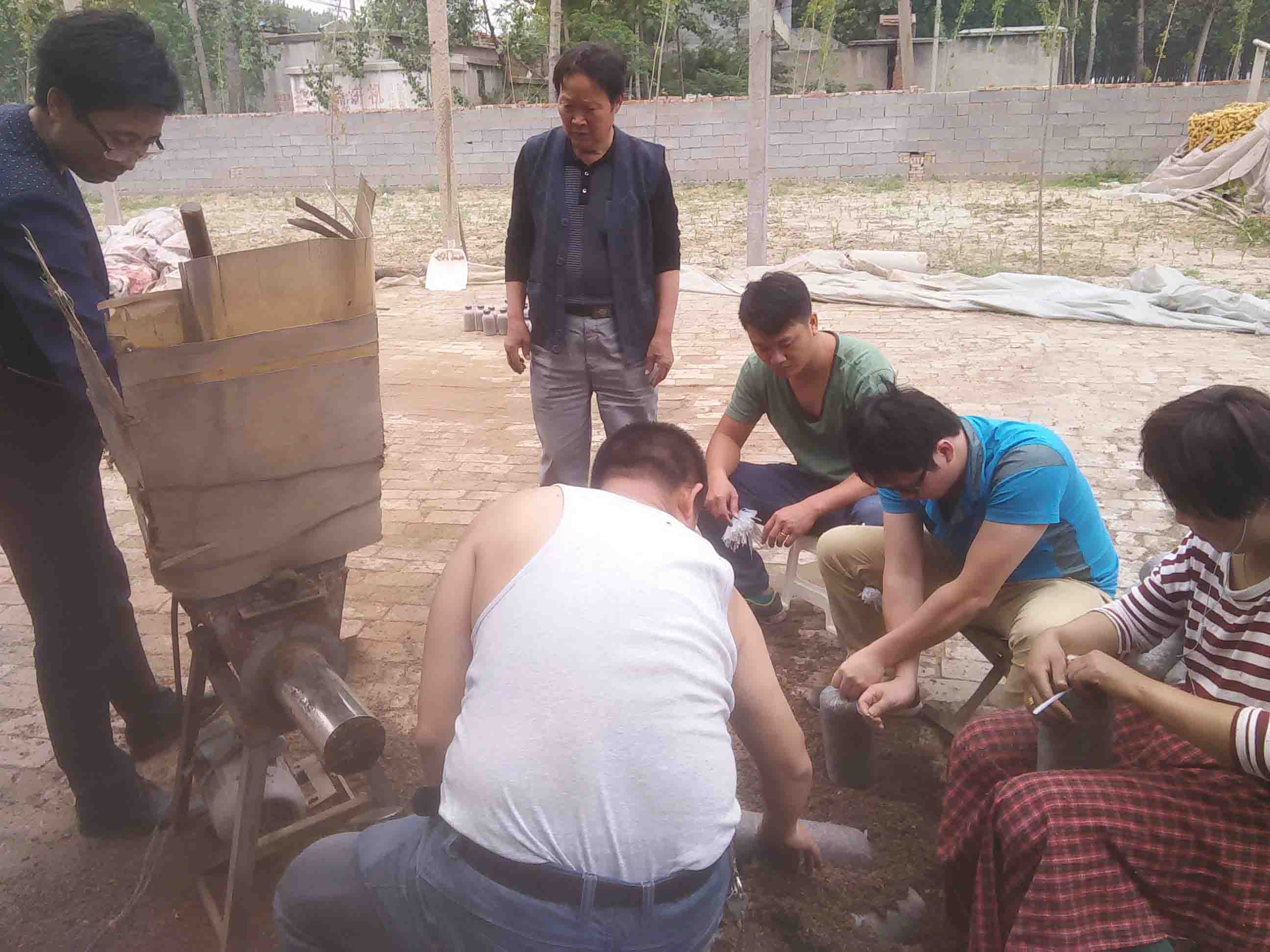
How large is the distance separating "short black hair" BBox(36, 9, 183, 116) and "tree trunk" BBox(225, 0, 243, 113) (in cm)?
2641

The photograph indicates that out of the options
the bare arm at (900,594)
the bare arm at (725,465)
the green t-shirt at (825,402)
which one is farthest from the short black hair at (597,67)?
the bare arm at (900,594)

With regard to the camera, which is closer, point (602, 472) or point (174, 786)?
point (602, 472)

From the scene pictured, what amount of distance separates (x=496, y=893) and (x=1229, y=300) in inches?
310

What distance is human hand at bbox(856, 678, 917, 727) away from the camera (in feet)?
7.29

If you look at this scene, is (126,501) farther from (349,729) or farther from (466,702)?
(466,702)

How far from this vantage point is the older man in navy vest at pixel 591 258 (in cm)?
322

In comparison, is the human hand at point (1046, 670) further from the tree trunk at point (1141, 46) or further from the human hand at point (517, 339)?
the tree trunk at point (1141, 46)

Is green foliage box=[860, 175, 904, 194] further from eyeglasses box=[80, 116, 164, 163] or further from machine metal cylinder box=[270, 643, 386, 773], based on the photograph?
machine metal cylinder box=[270, 643, 386, 773]

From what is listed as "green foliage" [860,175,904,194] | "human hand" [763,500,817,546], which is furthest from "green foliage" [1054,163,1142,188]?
"human hand" [763,500,817,546]

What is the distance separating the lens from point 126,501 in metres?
4.54

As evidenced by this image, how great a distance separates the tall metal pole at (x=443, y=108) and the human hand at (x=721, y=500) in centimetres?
732

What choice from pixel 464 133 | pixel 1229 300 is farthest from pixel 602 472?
pixel 464 133

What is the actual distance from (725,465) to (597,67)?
4.47 feet

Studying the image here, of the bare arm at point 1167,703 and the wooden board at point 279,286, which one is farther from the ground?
the wooden board at point 279,286
